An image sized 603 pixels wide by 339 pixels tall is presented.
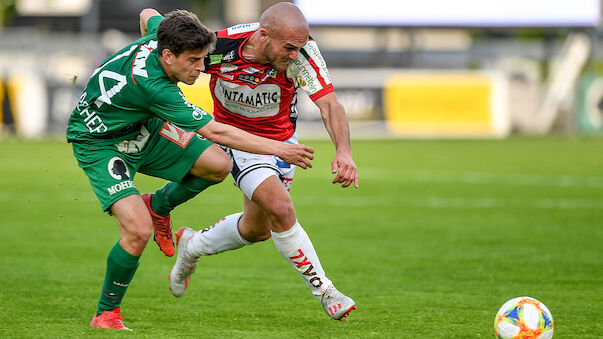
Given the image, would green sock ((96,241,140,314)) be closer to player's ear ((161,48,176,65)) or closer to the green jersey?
the green jersey

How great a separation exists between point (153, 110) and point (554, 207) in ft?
25.7

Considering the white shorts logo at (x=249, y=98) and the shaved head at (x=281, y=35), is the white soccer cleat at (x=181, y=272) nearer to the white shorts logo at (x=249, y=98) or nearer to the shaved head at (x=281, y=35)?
the white shorts logo at (x=249, y=98)

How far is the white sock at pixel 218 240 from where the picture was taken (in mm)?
6664

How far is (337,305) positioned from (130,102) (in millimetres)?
1731

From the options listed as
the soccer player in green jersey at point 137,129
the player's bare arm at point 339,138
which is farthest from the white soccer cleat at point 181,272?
the player's bare arm at point 339,138

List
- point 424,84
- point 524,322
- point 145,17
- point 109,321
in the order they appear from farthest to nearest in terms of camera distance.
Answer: point 424,84
point 145,17
point 109,321
point 524,322

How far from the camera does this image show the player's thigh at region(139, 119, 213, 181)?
6.08m

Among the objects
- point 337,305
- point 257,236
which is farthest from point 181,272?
point 337,305

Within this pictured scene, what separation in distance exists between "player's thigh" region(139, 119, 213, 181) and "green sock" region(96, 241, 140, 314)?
0.75m

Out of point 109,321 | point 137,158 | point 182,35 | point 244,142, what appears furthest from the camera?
point 137,158

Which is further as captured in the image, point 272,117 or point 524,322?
point 272,117

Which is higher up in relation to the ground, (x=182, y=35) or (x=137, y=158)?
(x=182, y=35)

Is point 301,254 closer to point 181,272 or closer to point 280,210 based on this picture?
point 280,210

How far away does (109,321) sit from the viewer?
5484 mm
